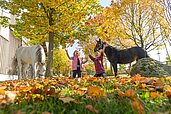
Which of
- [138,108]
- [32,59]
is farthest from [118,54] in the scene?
[138,108]

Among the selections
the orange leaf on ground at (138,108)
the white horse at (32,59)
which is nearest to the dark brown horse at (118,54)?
the white horse at (32,59)

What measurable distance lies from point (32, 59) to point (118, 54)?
3.68 metres

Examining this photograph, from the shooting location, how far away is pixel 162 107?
74.9 inches

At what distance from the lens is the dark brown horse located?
9844 mm

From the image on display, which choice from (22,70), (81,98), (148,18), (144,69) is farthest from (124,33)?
(81,98)

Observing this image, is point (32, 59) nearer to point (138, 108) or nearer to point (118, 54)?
point (118, 54)

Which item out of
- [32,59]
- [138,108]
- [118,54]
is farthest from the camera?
[32,59]

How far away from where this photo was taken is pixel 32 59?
10.5 meters

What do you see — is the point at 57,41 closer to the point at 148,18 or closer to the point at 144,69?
the point at 144,69

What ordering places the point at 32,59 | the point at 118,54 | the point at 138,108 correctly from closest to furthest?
the point at 138,108
the point at 118,54
the point at 32,59

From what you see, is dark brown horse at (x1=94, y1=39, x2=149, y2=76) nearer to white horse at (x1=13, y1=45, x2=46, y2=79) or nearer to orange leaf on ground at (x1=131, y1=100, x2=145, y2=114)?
white horse at (x1=13, y1=45, x2=46, y2=79)

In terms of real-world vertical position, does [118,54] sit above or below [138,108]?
above

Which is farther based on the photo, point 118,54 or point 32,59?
point 32,59

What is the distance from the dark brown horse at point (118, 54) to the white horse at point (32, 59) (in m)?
2.46
